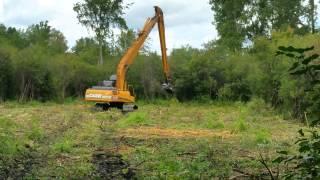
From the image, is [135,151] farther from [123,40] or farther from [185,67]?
[123,40]

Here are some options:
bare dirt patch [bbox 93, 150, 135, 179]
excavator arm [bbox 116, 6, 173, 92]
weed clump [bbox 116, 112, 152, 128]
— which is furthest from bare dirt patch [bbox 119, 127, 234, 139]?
excavator arm [bbox 116, 6, 173, 92]

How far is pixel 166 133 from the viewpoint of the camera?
18.9m

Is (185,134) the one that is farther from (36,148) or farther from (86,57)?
(86,57)

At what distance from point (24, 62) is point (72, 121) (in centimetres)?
2163

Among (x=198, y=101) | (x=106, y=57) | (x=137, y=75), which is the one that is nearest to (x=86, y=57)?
(x=106, y=57)

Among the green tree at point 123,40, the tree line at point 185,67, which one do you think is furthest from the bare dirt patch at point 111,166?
the green tree at point 123,40

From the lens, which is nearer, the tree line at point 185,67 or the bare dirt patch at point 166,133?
the bare dirt patch at point 166,133

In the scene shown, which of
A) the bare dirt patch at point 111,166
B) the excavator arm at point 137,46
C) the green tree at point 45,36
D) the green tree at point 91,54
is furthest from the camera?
the green tree at point 45,36

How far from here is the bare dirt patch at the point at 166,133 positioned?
17770 mm

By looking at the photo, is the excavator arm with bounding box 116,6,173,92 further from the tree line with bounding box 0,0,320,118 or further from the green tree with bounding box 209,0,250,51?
the green tree with bounding box 209,0,250,51

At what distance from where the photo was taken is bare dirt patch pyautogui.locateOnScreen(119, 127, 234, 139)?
17.8m

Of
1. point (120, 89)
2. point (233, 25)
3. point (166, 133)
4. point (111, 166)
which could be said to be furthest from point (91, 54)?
point (111, 166)

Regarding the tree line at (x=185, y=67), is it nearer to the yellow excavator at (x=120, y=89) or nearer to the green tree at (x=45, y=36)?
the yellow excavator at (x=120, y=89)

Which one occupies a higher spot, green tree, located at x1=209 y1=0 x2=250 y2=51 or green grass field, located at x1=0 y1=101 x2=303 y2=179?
green tree, located at x1=209 y1=0 x2=250 y2=51
